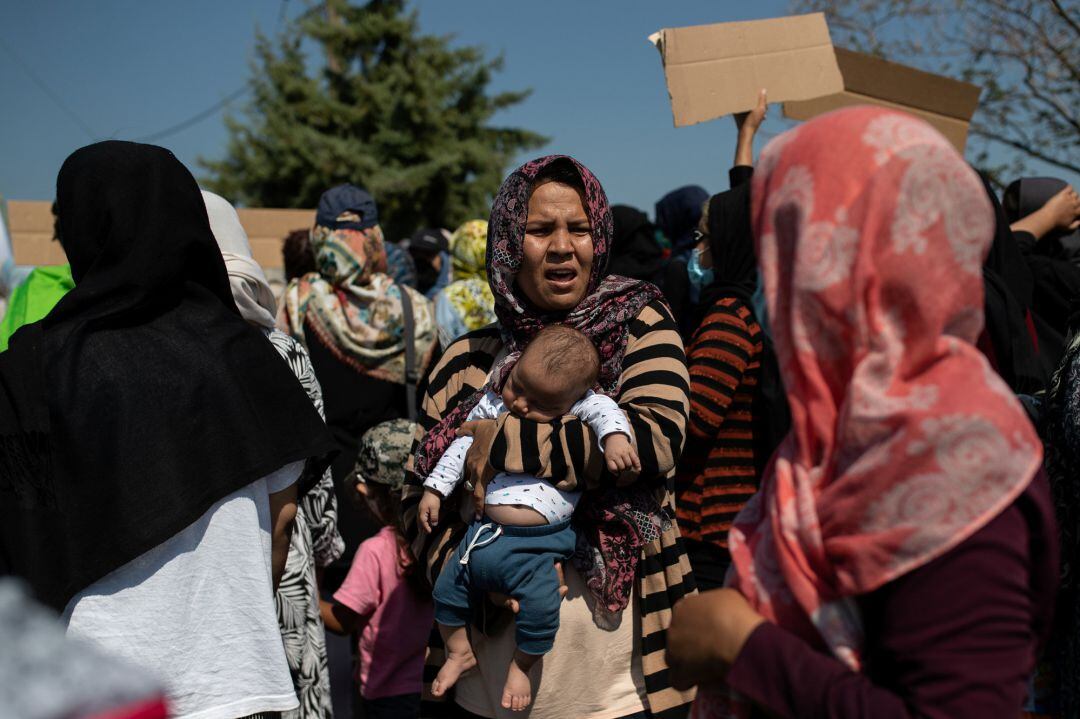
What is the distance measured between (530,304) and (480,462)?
22.7 inches

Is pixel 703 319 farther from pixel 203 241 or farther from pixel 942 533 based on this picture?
pixel 942 533

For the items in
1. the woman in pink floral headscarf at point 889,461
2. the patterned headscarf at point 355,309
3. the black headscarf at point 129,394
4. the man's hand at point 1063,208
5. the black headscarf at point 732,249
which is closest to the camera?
the woman in pink floral headscarf at point 889,461

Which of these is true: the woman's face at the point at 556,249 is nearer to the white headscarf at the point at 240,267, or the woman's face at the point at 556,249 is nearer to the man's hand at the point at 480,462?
the man's hand at the point at 480,462

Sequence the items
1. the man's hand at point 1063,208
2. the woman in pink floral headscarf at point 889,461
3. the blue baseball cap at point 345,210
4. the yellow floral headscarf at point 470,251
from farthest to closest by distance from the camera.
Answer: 1. the yellow floral headscarf at point 470,251
2. the blue baseball cap at point 345,210
3. the man's hand at point 1063,208
4. the woman in pink floral headscarf at point 889,461

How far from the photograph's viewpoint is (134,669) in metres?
0.97

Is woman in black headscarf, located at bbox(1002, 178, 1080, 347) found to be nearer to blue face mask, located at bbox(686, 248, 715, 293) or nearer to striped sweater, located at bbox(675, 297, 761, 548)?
blue face mask, located at bbox(686, 248, 715, 293)

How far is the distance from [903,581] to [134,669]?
38.4 inches

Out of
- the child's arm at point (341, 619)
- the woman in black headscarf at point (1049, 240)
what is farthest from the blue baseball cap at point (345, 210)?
the woman in black headscarf at point (1049, 240)

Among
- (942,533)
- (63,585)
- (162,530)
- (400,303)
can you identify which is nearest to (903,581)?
(942,533)

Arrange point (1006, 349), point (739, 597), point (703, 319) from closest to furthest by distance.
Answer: point (739, 597), point (1006, 349), point (703, 319)

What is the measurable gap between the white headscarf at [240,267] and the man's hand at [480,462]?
3.34 ft

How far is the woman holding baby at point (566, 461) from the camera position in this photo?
7.56 ft

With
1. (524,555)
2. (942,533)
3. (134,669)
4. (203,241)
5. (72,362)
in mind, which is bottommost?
(524,555)

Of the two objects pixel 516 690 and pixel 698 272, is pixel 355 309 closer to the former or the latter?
pixel 698 272
